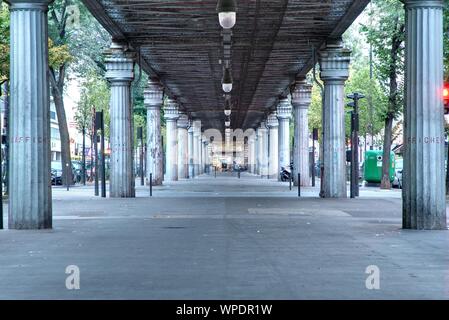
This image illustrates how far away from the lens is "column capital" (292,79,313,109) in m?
50.4

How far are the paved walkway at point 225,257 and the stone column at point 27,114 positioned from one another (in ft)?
2.25

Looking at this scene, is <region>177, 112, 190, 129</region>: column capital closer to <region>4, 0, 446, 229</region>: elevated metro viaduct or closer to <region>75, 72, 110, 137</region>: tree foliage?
<region>4, 0, 446, 229</region>: elevated metro viaduct

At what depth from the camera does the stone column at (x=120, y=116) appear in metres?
36.3

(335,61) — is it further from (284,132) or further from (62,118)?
(284,132)

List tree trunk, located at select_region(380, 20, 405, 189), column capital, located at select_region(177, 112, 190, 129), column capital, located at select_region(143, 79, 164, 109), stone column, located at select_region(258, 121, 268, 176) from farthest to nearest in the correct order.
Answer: stone column, located at select_region(258, 121, 268, 176) < column capital, located at select_region(177, 112, 190, 129) < column capital, located at select_region(143, 79, 164, 109) < tree trunk, located at select_region(380, 20, 405, 189)

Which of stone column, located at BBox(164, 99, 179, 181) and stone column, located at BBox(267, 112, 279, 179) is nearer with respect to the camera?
stone column, located at BBox(164, 99, 179, 181)

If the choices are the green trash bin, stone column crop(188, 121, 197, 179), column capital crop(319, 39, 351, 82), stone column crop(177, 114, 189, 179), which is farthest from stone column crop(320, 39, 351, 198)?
stone column crop(188, 121, 197, 179)

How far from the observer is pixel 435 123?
63.2 ft

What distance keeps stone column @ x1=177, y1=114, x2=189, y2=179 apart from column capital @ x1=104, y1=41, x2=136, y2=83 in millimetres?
38785

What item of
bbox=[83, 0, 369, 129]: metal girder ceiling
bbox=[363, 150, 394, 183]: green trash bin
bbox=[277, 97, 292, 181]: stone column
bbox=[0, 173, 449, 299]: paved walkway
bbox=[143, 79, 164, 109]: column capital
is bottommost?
bbox=[0, 173, 449, 299]: paved walkway

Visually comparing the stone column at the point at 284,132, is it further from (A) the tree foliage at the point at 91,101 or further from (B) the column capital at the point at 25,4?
(B) the column capital at the point at 25,4

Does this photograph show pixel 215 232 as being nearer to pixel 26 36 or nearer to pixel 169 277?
pixel 26 36

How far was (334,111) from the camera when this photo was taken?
3531cm

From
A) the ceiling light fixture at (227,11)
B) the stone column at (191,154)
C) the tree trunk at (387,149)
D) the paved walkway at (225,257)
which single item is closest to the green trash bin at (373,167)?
the tree trunk at (387,149)
